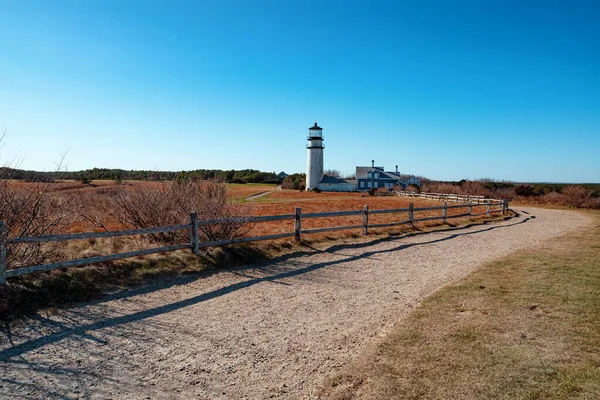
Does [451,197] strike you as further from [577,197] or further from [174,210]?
[174,210]

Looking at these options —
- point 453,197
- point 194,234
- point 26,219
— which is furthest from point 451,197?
point 26,219

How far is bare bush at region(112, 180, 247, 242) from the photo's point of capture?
1031cm

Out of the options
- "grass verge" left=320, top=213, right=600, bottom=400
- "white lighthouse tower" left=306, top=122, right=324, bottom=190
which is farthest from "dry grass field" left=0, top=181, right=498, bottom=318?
"white lighthouse tower" left=306, top=122, right=324, bottom=190

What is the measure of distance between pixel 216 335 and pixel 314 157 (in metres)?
63.5

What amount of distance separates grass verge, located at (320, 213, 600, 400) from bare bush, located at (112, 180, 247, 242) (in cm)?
580

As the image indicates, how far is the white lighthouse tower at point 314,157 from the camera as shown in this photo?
6656 cm

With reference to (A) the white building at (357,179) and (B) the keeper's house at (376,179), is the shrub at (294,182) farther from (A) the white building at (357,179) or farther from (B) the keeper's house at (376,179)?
(B) the keeper's house at (376,179)

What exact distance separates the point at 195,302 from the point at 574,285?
7.17 meters

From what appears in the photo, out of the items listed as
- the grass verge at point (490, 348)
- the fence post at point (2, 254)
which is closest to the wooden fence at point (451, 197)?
the grass verge at point (490, 348)

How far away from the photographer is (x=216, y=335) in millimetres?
5273

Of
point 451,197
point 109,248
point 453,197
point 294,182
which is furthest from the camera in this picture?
point 294,182

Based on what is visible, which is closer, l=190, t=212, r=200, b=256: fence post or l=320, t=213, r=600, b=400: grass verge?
l=320, t=213, r=600, b=400: grass verge

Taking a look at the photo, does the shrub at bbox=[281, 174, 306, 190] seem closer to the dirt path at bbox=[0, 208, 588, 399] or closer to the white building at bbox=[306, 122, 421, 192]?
the white building at bbox=[306, 122, 421, 192]

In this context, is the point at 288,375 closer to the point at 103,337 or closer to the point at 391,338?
the point at 391,338
